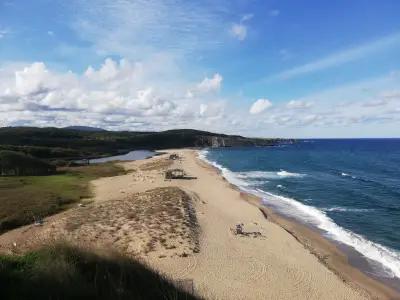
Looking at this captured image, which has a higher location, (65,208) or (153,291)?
(153,291)

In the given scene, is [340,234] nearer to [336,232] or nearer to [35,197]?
[336,232]

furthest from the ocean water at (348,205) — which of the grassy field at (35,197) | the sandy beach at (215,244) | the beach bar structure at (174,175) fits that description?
the grassy field at (35,197)

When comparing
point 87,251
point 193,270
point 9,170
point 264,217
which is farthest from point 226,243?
point 9,170

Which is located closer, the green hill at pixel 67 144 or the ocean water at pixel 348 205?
the ocean water at pixel 348 205

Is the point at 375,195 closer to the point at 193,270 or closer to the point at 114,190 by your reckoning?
the point at 114,190

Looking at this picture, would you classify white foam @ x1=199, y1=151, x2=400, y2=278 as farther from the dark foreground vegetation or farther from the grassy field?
the grassy field

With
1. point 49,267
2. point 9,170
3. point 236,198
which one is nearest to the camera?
point 49,267

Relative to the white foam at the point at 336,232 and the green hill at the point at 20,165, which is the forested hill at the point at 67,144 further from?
the white foam at the point at 336,232
